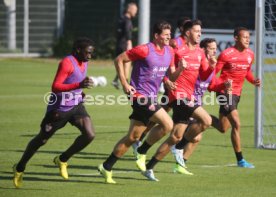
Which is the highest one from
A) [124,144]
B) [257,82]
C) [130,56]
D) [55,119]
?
[130,56]

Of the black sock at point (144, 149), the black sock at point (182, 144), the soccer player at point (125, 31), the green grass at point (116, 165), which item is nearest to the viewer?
the green grass at point (116, 165)

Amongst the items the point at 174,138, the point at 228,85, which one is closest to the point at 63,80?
the point at 174,138

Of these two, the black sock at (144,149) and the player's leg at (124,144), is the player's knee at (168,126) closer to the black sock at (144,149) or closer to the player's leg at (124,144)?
the player's leg at (124,144)

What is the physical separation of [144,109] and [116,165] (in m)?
2.12

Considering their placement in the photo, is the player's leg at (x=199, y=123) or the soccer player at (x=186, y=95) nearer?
the soccer player at (x=186, y=95)

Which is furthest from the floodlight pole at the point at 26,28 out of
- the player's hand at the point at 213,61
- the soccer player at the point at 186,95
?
the player's hand at the point at 213,61

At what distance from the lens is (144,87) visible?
1282 centimetres

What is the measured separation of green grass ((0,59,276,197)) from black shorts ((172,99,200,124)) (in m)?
0.84

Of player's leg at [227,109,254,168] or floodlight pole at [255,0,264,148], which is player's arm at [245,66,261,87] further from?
floodlight pole at [255,0,264,148]

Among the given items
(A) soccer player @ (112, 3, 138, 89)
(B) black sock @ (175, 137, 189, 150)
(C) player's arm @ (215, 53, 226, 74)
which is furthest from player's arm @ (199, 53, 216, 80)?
(A) soccer player @ (112, 3, 138, 89)

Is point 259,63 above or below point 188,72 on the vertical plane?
below

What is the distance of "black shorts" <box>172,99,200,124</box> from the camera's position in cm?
1337

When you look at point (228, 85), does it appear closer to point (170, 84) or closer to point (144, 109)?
point (170, 84)

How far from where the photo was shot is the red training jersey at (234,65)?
15008mm
